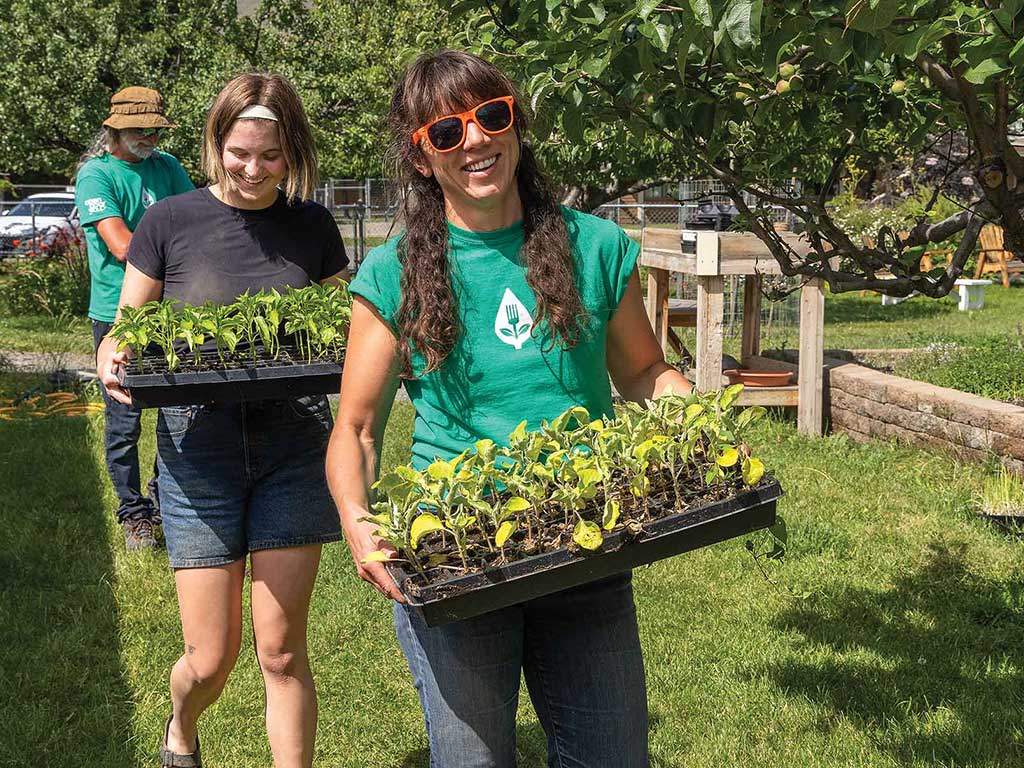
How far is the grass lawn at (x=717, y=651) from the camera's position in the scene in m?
3.93

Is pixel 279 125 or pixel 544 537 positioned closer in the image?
pixel 544 537

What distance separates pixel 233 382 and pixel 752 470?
1.59 meters

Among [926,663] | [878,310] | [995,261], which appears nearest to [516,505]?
[926,663]

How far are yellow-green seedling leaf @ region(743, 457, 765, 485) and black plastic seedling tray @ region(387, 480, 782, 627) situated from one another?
30mm

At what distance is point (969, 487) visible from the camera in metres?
6.28

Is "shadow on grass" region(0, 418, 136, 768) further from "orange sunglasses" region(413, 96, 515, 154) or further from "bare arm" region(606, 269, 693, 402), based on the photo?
"orange sunglasses" region(413, 96, 515, 154)

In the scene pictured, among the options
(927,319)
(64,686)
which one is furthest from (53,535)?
(927,319)

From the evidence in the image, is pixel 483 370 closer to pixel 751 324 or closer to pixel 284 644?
pixel 284 644

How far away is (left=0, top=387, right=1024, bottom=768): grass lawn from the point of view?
12.9 ft

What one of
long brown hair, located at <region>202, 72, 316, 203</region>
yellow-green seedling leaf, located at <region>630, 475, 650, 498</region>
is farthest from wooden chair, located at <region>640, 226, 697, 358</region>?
yellow-green seedling leaf, located at <region>630, 475, 650, 498</region>

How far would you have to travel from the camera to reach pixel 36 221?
23.5m

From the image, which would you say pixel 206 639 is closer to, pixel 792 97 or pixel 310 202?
pixel 310 202

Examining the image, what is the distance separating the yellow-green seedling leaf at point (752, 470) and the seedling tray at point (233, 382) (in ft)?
4.63

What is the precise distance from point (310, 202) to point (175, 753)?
1.63m
